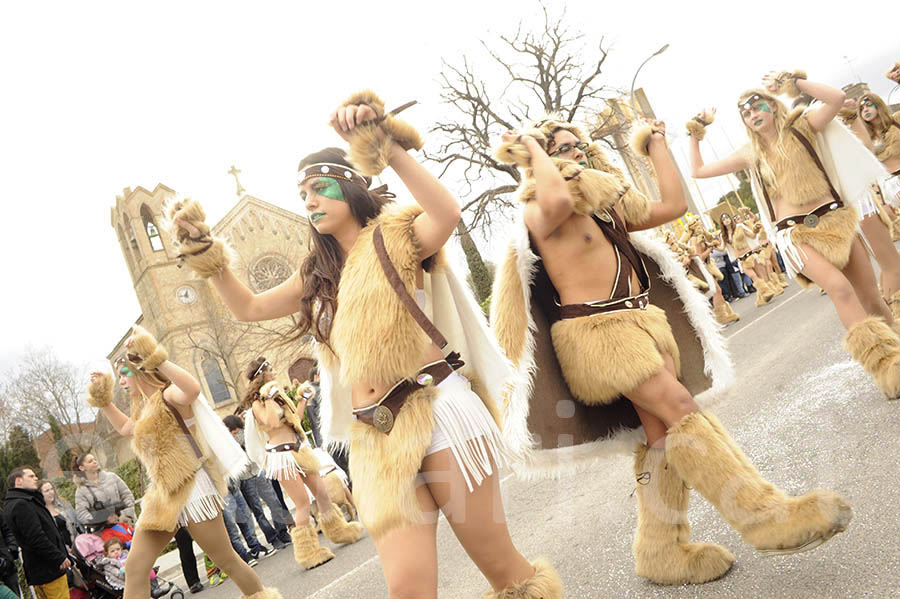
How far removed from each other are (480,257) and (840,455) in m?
21.9

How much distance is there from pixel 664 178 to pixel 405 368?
1.68 metres

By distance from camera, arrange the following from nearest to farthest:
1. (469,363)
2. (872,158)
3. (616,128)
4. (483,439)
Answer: (483,439), (469,363), (872,158), (616,128)

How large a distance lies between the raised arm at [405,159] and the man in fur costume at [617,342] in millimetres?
710

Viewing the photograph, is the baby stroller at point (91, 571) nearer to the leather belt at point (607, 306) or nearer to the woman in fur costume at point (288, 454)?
the woman in fur costume at point (288, 454)

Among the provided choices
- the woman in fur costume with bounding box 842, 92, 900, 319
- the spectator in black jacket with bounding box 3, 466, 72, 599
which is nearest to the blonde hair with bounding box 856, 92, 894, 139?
the woman in fur costume with bounding box 842, 92, 900, 319

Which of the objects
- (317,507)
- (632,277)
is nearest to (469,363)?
(632,277)

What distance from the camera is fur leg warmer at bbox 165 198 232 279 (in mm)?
2670

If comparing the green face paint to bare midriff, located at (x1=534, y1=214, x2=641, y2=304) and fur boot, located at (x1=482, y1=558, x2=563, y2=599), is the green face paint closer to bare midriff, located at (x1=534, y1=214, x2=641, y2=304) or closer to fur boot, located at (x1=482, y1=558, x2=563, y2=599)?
bare midriff, located at (x1=534, y1=214, x2=641, y2=304)

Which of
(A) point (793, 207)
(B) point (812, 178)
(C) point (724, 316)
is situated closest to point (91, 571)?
(A) point (793, 207)

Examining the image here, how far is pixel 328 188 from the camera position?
2701mm

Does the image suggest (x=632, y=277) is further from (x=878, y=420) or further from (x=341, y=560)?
(x=341, y=560)

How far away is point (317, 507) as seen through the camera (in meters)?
7.59

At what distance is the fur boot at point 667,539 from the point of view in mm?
2832

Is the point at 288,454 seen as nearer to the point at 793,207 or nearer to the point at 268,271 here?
the point at 793,207
